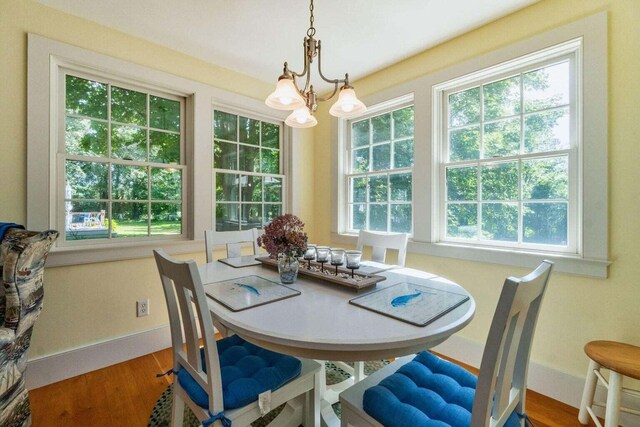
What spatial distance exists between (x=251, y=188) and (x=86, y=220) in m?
1.44

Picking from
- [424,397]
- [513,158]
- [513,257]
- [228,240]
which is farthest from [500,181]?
[228,240]

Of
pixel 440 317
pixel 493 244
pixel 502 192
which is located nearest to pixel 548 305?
pixel 493 244

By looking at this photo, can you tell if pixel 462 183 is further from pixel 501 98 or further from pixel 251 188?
pixel 251 188

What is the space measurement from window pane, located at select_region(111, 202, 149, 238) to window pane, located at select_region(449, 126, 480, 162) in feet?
8.84

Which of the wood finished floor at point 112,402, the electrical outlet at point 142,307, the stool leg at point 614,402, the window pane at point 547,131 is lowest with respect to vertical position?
the wood finished floor at point 112,402

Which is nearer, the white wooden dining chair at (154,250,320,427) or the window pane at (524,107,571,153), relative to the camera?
the white wooden dining chair at (154,250,320,427)

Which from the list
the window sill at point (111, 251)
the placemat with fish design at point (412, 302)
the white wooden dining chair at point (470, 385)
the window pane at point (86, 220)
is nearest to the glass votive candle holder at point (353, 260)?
the placemat with fish design at point (412, 302)

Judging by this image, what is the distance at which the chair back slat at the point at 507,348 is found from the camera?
2.42 feet

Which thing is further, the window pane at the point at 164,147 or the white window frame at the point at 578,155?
the window pane at the point at 164,147

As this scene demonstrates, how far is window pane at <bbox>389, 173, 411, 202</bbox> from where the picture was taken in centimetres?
268

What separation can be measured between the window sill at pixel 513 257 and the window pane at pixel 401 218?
0.72 feet

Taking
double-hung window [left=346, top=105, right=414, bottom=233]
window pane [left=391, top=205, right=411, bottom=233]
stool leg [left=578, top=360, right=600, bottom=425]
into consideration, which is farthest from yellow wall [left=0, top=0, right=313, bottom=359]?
stool leg [left=578, top=360, right=600, bottom=425]

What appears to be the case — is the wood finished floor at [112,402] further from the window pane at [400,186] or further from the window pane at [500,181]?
the window pane at [400,186]

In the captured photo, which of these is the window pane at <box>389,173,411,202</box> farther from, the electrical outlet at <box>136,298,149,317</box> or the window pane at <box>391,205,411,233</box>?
the electrical outlet at <box>136,298,149,317</box>
